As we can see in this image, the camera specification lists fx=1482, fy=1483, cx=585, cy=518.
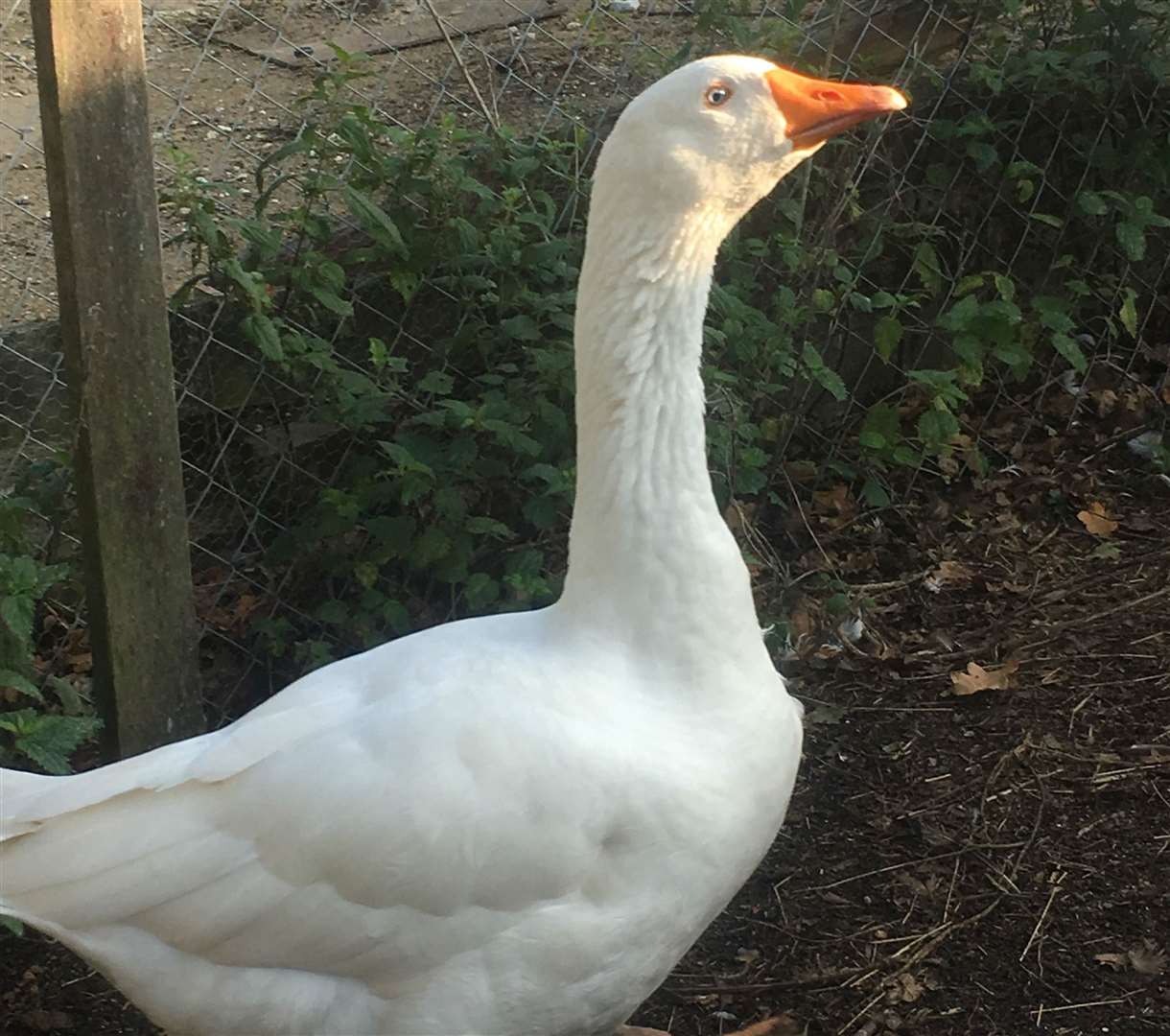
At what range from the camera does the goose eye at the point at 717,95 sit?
2.20 metres

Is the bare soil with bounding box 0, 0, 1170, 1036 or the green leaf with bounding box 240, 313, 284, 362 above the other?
the green leaf with bounding box 240, 313, 284, 362

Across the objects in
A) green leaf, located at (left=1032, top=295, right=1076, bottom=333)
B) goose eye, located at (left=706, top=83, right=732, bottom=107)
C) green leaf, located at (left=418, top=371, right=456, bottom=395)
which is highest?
goose eye, located at (left=706, top=83, right=732, bottom=107)

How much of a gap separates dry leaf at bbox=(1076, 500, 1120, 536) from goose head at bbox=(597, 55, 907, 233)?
2.41 m

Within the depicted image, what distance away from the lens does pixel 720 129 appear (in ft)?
7.21

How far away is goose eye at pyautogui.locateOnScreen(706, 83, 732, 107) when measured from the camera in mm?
2204

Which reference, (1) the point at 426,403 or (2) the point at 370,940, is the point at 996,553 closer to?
(1) the point at 426,403

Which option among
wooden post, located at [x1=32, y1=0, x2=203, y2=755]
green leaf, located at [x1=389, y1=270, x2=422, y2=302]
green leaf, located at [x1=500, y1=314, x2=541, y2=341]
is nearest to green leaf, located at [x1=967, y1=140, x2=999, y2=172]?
green leaf, located at [x1=500, y1=314, x2=541, y2=341]

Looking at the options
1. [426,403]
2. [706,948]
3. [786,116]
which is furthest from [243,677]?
[786,116]

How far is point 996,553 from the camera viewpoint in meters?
4.30

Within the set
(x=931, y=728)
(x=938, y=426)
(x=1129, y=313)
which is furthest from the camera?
(x=1129, y=313)

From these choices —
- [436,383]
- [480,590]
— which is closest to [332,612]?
[480,590]

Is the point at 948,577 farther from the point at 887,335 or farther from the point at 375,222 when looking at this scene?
the point at 375,222

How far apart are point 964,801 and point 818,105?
1.79m

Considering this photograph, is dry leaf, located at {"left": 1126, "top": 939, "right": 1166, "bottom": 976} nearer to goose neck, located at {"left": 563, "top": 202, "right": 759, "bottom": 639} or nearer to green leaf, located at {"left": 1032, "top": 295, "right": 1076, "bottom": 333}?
goose neck, located at {"left": 563, "top": 202, "right": 759, "bottom": 639}
